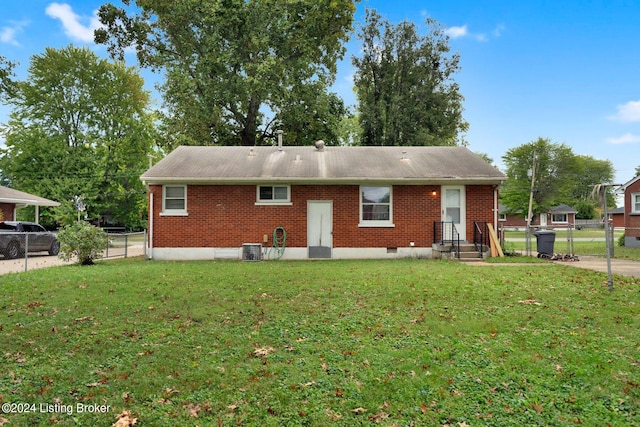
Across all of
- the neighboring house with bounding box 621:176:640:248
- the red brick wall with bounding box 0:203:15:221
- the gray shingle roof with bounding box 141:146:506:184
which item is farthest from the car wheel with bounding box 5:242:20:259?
the neighboring house with bounding box 621:176:640:248

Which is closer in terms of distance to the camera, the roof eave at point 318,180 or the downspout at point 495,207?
the roof eave at point 318,180

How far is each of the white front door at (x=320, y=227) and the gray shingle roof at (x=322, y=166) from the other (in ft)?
3.28

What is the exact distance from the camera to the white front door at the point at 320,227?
1438 centimetres

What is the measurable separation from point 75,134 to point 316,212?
1087 inches

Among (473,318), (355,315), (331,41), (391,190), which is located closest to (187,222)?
(391,190)

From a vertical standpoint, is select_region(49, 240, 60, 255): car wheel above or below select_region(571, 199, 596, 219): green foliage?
below

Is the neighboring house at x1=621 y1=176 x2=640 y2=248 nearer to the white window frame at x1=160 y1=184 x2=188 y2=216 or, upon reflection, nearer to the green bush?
the white window frame at x1=160 y1=184 x2=188 y2=216

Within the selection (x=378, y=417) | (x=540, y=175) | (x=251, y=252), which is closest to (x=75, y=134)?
(x=251, y=252)

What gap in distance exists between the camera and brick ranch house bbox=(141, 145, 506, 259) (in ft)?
47.0

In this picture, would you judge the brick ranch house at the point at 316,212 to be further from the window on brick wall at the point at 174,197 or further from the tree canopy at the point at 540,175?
the tree canopy at the point at 540,175

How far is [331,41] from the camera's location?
82.1ft

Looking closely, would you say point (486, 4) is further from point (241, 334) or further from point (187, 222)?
point (241, 334)

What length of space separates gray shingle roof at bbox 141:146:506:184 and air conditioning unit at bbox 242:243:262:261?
238 centimetres

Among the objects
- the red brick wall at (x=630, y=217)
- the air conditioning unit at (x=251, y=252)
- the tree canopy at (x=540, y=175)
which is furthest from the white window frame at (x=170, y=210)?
the tree canopy at (x=540, y=175)
